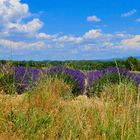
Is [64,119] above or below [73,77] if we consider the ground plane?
below

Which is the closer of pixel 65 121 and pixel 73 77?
pixel 65 121

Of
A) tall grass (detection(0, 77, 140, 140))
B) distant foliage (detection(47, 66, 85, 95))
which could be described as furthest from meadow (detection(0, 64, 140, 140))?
distant foliage (detection(47, 66, 85, 95))

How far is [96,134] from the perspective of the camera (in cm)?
534

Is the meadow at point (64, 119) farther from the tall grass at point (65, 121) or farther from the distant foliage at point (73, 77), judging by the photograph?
the distant foliage at point (73, 77)

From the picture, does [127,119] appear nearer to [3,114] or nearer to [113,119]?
[113,119]

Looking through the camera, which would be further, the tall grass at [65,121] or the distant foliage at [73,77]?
the distant foliage at [73,77]

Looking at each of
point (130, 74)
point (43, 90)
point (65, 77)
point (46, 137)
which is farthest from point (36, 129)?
point (130, 74)

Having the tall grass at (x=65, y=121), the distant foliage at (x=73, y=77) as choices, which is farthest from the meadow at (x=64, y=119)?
the distant foliage at (x=73, y=77)

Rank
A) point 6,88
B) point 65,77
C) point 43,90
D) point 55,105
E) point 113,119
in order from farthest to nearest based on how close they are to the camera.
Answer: point 65,77 < point 6,88 < point 43,90 < point 55,105 < point 113,119

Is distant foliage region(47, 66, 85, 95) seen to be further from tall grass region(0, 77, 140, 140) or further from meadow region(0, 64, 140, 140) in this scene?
tall grass region(0, 77, 140, 140)

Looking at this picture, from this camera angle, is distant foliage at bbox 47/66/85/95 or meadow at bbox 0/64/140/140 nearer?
meadow at bbox 0/64/140/140

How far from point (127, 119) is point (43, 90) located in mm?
2680

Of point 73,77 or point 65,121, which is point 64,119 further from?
point 73,77

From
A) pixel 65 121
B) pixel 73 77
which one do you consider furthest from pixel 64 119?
pixel 73 77
